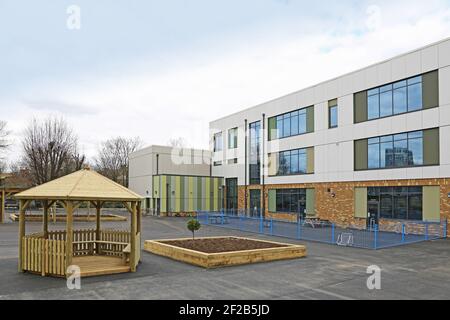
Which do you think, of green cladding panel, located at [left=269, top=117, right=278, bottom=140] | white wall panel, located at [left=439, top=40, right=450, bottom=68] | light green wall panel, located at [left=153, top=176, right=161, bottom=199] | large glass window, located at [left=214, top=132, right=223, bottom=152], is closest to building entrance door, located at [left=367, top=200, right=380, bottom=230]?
white wall panel, located at [left=439, top=40, right=450, bottom=68]

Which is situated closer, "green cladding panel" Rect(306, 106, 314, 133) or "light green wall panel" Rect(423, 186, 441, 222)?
"light green wall panel" Rect(423, 186, 441, 222)

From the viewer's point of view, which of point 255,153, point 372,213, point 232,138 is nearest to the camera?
point 372,213

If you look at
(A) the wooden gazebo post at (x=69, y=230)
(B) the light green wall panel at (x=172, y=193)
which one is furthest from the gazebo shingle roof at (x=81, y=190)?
(B) the light green wall panel at (x=172, y=193)

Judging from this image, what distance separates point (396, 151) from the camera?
26.2 m

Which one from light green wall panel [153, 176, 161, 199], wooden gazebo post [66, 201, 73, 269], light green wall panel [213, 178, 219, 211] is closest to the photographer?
wooden gazebo post [66, 201, 73, 269]

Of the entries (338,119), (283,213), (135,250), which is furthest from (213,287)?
(283,213)

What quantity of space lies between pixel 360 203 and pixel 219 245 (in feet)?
53.0

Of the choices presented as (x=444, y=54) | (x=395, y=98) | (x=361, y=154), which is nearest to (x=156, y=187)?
(x=361, y=154)

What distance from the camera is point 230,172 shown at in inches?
1812

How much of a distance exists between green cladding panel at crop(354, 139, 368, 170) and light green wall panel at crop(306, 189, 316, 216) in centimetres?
518

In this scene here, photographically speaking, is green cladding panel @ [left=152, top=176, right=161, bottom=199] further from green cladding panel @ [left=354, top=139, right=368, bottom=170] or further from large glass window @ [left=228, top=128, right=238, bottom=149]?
green cladding panel @ [left=354, top=139, right=368, bottom=170]

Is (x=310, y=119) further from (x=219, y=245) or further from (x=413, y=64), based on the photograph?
(x=219, y=245)

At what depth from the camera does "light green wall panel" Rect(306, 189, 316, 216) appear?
3306cm

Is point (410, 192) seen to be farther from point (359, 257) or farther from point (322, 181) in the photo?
point (359, 257)
